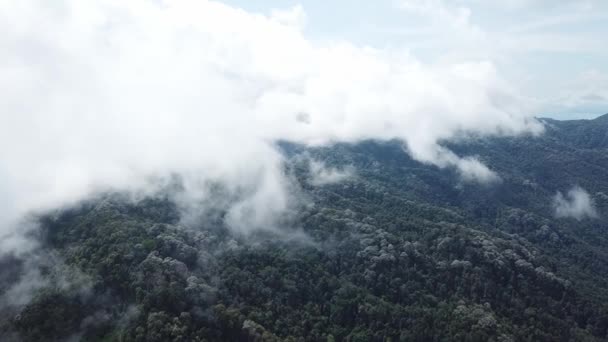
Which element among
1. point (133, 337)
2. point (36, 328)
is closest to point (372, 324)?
point (133, 337)

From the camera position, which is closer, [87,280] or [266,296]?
[87,280]

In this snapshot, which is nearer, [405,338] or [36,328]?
[36,328]

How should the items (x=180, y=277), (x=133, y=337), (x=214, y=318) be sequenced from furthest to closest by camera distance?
(x=180, y=277) < (x=214, y=318) < (x=133, y=337)

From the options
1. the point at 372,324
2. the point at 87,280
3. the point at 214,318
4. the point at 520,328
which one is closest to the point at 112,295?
the point at 87,280

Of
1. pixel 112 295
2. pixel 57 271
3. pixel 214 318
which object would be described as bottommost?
pixel 214 318

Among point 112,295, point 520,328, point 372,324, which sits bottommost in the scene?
point 520,328

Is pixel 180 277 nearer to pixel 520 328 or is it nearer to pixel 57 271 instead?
pixel 57 271

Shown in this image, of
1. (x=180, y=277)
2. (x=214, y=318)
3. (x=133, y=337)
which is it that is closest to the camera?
(x=133, y=337)

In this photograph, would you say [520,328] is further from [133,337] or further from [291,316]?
[133,337]

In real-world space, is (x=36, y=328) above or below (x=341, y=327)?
above
